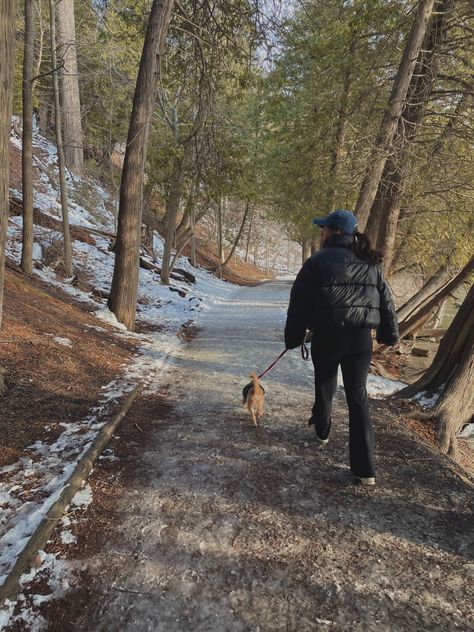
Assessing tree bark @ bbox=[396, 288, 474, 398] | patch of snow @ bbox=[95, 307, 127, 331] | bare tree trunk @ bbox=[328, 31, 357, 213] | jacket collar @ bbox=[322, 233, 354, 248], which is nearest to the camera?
jacket collar @ bbox=[322, 233, 354, 248]

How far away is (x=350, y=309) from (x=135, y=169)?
21.3 feet

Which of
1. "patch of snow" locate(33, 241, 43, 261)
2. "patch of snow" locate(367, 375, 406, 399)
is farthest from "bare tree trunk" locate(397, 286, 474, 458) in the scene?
"patch of snow" locate(33, 241, 43, 261)

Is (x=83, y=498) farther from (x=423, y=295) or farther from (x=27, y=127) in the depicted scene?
(x=423, y=295)

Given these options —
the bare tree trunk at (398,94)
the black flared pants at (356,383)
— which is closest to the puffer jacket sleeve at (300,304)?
the black flared pants at (356,383)

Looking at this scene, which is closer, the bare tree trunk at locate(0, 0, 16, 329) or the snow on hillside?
the snow on hillside

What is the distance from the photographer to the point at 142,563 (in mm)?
2557

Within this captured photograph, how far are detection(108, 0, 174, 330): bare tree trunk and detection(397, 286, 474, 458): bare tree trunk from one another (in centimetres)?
586

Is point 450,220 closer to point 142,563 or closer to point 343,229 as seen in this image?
point 343,229

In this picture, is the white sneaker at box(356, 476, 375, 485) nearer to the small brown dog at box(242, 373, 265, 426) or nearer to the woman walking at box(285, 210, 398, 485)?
the woman walking at box(285, 210, 398, 485)

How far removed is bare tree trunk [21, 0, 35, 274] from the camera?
792 centimetres

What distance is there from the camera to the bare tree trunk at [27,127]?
792 cm

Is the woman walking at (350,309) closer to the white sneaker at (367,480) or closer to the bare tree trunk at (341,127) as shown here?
the white sneaker at (367,480)

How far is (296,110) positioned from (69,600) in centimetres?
1168

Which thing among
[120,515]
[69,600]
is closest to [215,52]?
[120,515]
